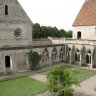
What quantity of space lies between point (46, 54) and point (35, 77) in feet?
25.0

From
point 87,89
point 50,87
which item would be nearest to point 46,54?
point 87,89

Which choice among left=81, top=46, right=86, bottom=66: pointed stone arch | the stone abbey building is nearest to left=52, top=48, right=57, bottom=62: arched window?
the stone abbey building

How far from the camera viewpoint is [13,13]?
100 ft

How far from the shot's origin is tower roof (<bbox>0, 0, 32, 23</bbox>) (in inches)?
1166

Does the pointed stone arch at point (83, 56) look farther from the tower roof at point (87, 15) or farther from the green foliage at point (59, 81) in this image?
the green foliage at point (59, 81)

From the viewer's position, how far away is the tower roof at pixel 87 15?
35.4m

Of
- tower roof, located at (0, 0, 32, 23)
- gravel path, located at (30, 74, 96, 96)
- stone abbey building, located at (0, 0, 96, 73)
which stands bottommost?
gravel path, located at (30, 74, 96, 96)

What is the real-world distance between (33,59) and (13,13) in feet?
27.3

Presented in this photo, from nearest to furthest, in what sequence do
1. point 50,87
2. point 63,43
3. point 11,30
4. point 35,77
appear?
point 50,87
point 35,77
point 11,30
point 63,43

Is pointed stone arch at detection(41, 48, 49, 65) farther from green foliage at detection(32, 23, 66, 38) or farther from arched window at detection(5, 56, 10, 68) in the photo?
green foliage at detection(32, 23, 66, 38)

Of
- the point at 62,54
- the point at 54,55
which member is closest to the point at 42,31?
the point at 62,54

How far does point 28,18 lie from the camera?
3203 centimetres

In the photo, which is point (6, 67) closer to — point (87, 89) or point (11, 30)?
point (11, 30)

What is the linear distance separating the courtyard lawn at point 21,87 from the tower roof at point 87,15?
1812cm
